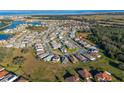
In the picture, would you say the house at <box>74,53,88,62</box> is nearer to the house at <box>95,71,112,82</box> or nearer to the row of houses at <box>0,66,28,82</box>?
the house at <box>95,71,112,82</box>

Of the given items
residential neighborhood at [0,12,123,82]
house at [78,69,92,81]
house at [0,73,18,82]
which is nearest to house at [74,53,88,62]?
residential neighborhood at [0,12,123,82]

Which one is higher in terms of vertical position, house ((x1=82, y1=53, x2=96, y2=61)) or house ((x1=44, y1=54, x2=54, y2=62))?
house ((x1=44, y1=54, x2=54, y2=62))

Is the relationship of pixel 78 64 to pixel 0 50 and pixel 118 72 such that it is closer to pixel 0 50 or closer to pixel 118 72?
pixel 118 72

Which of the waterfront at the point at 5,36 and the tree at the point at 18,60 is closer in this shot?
the tree at the point at 18,60

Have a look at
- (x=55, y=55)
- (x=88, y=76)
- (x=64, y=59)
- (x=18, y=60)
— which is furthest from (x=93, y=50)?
(x=18, y=60)

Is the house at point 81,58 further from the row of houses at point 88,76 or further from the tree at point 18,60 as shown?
the tree at point 18,60

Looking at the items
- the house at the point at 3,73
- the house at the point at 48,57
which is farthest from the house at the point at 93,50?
the house at the point at 3,73
